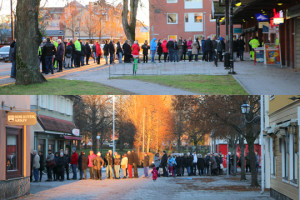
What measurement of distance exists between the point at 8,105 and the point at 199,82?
19.7 feet

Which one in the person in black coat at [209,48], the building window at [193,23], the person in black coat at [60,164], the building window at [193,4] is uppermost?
the building window at [193,4]

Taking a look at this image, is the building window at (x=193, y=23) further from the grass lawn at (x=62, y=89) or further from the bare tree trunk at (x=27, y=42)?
the grass lawn at (x=62, y=89)

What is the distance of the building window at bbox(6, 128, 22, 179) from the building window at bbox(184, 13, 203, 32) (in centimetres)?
5379

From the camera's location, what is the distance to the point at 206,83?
51.3ft

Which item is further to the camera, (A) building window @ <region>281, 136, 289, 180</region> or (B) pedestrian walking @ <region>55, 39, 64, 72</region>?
(B) pedestrian walking @ <region>55, 39, 64, 72</region>

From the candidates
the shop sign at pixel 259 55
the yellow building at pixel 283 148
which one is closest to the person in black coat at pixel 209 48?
the shop sign at pixel 259 55

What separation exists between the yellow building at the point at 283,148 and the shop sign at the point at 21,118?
566 centimetres

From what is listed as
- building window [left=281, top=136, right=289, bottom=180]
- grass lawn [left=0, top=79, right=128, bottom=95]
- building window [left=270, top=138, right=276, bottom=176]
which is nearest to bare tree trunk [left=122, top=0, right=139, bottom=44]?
grass lawn [left=0, top=79, right=128, bottom=95]

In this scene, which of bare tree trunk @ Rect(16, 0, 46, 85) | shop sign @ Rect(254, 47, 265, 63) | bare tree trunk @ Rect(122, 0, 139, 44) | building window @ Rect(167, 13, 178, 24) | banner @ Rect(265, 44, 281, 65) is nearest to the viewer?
bare tree trunk @ Rect(16, 0, 46, 85)

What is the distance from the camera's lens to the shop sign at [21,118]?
12148 millimetres

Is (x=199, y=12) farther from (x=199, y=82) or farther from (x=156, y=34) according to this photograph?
(x=199, y=82)

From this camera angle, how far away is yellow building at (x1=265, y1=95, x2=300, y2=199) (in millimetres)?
11514

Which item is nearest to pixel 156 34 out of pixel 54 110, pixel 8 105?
pixel 54 110

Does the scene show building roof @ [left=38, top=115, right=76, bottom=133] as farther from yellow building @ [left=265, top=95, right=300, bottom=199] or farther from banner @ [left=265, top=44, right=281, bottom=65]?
yellow building @ [left=265, top=95, right=300, bottom=199]
